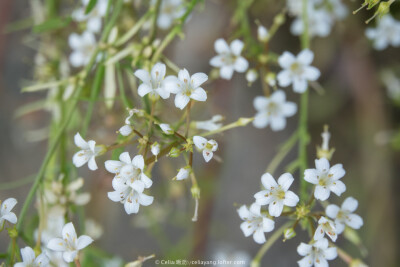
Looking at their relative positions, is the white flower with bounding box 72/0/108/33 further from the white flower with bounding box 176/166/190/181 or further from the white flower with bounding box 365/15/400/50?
the white flower with bounding box 365/15/400/50

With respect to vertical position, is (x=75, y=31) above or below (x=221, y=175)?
above

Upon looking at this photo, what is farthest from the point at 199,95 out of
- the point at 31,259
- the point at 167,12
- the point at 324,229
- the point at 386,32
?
the point at 386,32

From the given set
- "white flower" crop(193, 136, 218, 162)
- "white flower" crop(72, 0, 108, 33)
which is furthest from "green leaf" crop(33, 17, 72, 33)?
"white flower" crop(193, 136, 218, 162)

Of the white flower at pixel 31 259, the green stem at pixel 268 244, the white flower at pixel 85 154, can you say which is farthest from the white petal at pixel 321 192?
the white flower at pixel 31 259

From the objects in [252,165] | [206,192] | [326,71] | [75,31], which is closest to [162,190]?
[206,192]

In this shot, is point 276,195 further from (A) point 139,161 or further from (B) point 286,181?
(A) point 139,161

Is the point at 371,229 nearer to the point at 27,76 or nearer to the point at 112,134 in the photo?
the point at 112,134
